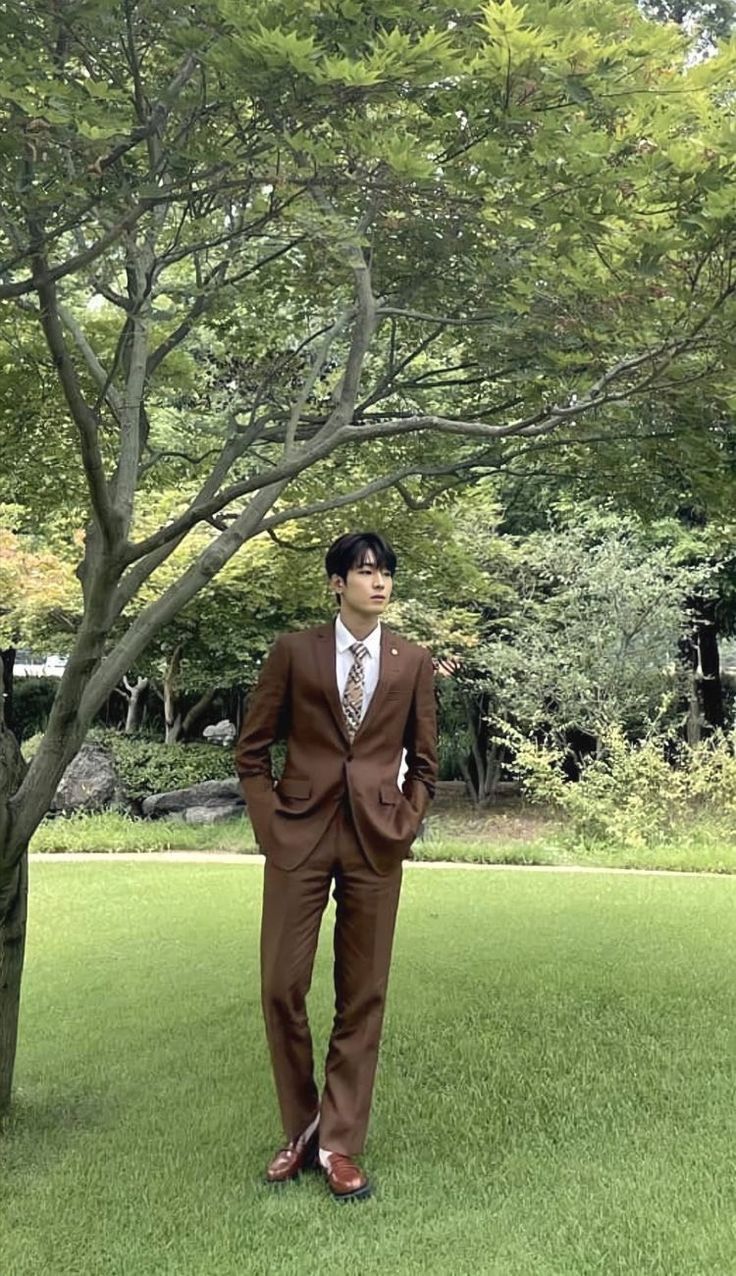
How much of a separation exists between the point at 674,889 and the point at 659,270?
20.7ft

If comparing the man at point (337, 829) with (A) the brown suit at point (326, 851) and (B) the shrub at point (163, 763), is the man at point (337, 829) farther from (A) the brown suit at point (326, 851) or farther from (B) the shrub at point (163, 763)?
(B) the shrub at point (163, 763)

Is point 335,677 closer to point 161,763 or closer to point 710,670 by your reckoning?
point 161,763

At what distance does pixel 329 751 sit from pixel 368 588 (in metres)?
0.46

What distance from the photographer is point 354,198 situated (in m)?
3.42

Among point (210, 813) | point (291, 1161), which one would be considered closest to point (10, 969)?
point (291, 1161)

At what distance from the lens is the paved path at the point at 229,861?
10.3 m

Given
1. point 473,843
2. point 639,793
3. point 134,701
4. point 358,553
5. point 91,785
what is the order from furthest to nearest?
point 134,701 < point 91,785 < point 473,843 < point 639,793 < point 358,553

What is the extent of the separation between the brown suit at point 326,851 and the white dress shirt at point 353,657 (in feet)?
0.06

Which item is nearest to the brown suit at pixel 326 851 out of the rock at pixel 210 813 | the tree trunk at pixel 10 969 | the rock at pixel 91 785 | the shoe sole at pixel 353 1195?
the shoe sole at pixel 353 1195

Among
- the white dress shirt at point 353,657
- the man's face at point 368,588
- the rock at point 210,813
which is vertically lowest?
the rock at point 210,813

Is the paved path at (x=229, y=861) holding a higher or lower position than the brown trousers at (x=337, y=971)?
lower

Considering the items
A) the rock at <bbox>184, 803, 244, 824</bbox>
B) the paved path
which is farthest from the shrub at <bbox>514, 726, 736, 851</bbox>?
the rock at <bbox>184, 803, 244, 824</bbox>

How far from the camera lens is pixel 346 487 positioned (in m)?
6.31

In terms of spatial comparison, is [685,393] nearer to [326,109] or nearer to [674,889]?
[326,109]
